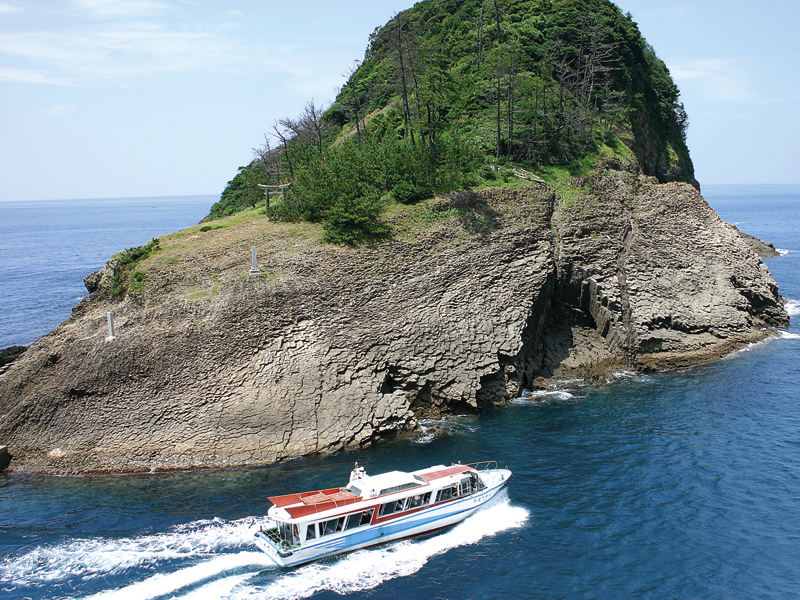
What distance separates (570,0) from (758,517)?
248ft

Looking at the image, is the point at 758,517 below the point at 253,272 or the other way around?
below

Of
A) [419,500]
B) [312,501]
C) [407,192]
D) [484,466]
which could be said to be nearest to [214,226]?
[407,192]

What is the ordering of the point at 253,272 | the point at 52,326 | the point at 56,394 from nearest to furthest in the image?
the point at 56,394
the point at 253,272
the point at 52,326

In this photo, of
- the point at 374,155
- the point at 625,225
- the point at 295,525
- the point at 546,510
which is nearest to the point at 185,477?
the point at 295,525

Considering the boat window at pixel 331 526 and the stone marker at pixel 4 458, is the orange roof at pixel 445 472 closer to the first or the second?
the boat window at pixel 331 526

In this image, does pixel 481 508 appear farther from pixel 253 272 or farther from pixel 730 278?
pixel 730 278

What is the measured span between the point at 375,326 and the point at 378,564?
60.5 feet

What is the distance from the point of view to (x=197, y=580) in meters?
24.0

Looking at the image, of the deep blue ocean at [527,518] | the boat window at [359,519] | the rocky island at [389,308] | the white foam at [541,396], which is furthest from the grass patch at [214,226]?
the boat window at [359,519]

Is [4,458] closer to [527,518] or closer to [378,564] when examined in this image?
[378,564]

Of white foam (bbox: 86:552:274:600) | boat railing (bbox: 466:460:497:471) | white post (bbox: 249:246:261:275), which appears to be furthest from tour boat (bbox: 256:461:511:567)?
white post (bbox: 249:246:261:275)

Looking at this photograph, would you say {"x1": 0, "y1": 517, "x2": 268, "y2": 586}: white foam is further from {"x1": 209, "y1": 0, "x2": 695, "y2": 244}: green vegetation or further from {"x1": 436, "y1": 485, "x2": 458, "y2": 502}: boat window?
{"x1": 209, "y1": 0, "x2": 695, "y2": 244}: green vegetation

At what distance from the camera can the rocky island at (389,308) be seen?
36156 mm

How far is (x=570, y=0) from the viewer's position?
81812 mm
